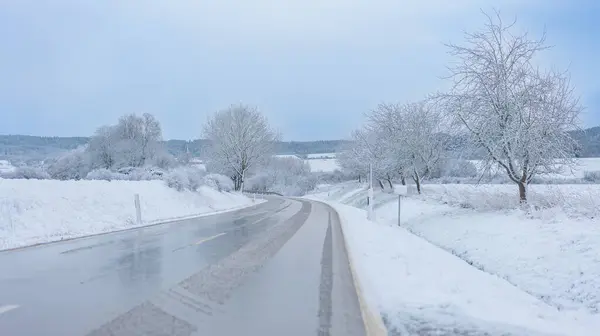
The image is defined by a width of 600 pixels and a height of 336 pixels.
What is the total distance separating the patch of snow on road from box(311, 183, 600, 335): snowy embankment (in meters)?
0.02

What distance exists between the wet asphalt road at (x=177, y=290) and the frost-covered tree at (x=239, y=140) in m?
51.8

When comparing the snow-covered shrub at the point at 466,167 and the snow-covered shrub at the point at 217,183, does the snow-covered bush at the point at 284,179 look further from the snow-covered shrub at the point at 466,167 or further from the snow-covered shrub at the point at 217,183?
the snow-covered shrub at the point at 466,167

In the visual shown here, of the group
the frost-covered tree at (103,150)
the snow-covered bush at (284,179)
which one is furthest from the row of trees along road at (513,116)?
the snow-covered bush at (284,179)

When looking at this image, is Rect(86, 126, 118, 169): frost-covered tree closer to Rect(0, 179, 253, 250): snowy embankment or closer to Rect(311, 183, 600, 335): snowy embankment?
Rect(0, 179, 253, 250): snowy embankment

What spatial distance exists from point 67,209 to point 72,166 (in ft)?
151

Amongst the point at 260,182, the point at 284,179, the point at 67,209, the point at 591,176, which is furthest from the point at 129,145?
the point at 591,176

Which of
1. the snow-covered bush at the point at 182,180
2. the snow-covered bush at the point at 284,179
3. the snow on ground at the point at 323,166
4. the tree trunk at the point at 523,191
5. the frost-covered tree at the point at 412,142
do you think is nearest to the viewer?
the tree trunk at the point at 523,191

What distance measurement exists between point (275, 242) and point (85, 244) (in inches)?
216

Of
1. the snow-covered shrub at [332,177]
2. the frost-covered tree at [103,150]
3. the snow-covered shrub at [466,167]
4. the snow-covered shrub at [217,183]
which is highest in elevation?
the frost-covered tree at [103,150]

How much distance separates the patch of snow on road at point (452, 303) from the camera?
641 centimetres

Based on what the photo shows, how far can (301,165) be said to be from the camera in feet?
398

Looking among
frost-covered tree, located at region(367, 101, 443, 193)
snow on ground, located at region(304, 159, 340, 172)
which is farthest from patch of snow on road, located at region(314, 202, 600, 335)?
snow on ground, located at region(304, 159, 340, 172)

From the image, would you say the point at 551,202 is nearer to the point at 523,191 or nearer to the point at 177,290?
the point at 523,191

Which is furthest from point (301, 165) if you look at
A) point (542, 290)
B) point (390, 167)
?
point (542, 290)
